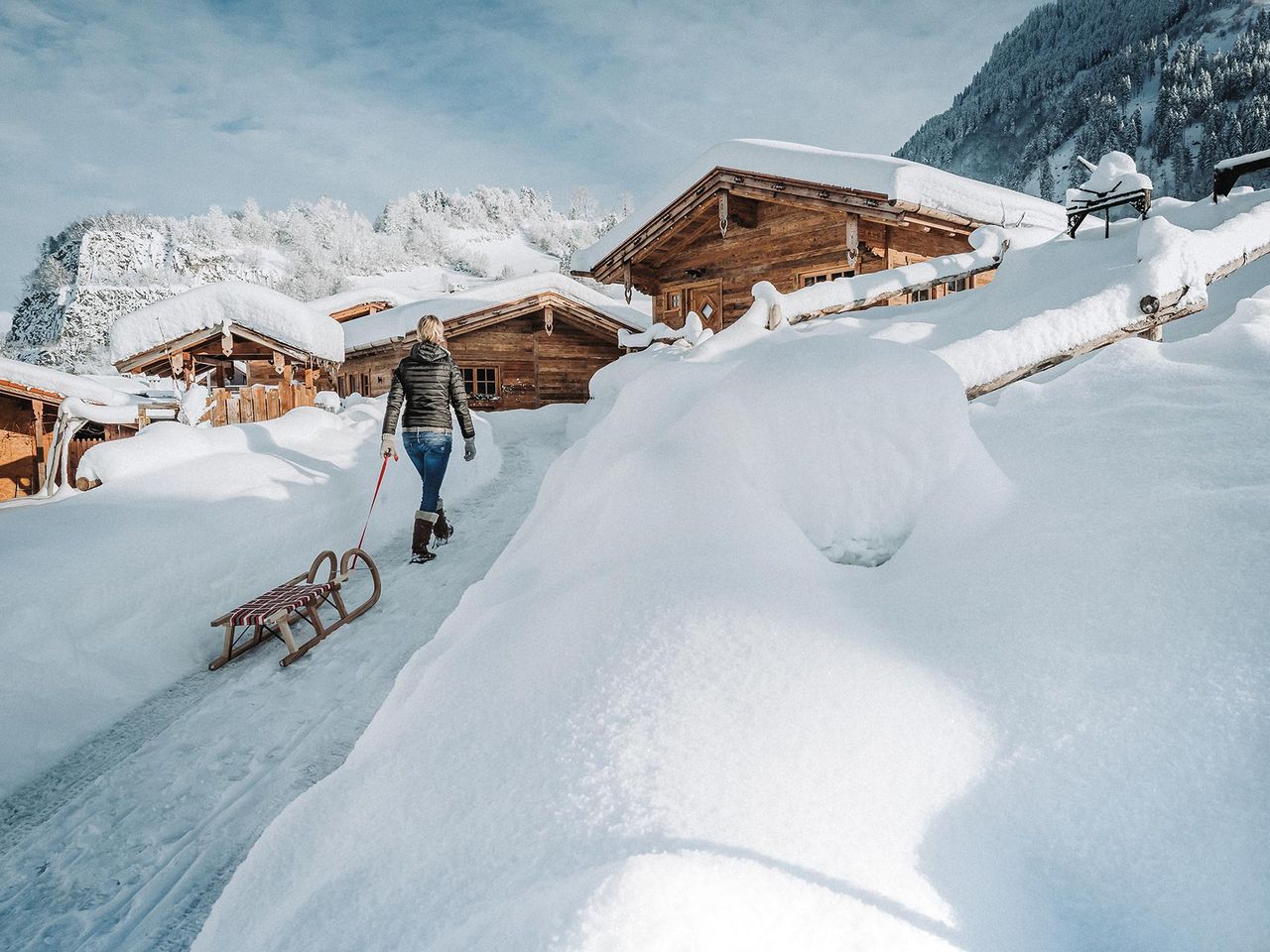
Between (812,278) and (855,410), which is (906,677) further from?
(812,278)

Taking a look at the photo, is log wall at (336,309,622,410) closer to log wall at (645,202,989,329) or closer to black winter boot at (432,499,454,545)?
log wall at (645,202,989,329)

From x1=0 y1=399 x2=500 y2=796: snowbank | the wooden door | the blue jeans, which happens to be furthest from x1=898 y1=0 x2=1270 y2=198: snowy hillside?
x1=0 y1=399 x2=500 y2=796: snowbank

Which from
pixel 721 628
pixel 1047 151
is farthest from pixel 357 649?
pixel 1047 151

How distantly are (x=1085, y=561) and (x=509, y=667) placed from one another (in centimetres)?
169

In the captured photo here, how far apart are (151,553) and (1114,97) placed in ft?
290

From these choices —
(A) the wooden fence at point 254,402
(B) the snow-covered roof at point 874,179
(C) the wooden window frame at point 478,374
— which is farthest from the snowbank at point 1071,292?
(A) the wooden fence at point 254,402

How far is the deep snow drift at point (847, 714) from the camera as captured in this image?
1092mm

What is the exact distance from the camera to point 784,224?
35.0ft

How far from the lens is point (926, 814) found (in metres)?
1.24

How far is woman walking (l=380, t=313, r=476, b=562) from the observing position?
5.55 m

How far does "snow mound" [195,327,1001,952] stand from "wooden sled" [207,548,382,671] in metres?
2.08

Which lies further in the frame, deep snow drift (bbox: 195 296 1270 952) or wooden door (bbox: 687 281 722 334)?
wooden door (bbox: 687 281 722 334)

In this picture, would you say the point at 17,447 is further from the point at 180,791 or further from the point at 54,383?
the point at 180,791

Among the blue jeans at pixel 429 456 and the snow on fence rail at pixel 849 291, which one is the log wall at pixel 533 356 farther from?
the snow on fence rail at pixel 849 291
